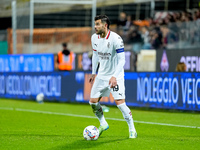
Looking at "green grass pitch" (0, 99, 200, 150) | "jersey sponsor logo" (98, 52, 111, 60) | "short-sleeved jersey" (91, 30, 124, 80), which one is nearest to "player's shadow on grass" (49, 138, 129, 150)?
"green grass pitch" (0, 99, 200, 150)

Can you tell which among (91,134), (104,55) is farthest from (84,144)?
(104,55)

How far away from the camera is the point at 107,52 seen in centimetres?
908

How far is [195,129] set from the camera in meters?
10.6

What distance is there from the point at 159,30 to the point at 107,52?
447 inches

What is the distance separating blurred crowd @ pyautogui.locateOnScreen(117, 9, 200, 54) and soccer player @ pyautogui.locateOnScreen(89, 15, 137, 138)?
9713 millimetres

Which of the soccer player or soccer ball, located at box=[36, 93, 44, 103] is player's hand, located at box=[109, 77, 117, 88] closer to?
the soccer player

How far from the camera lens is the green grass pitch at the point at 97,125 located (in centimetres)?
830

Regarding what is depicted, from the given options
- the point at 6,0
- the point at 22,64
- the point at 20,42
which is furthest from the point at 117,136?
the point at 6,0

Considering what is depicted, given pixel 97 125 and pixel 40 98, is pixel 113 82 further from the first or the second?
pixel 40 98

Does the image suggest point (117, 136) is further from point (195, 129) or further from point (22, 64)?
point (22, 64)

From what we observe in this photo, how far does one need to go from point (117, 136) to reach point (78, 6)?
715 inches

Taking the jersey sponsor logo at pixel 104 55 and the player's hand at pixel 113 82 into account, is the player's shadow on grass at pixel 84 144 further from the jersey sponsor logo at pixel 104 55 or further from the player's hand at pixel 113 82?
the jersey sponsor logo at pixel 104 55

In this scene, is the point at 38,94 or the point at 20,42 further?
the point at 20,42

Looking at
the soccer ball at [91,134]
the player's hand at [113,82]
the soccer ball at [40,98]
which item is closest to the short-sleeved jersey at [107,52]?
the player's hand at [113,82]
